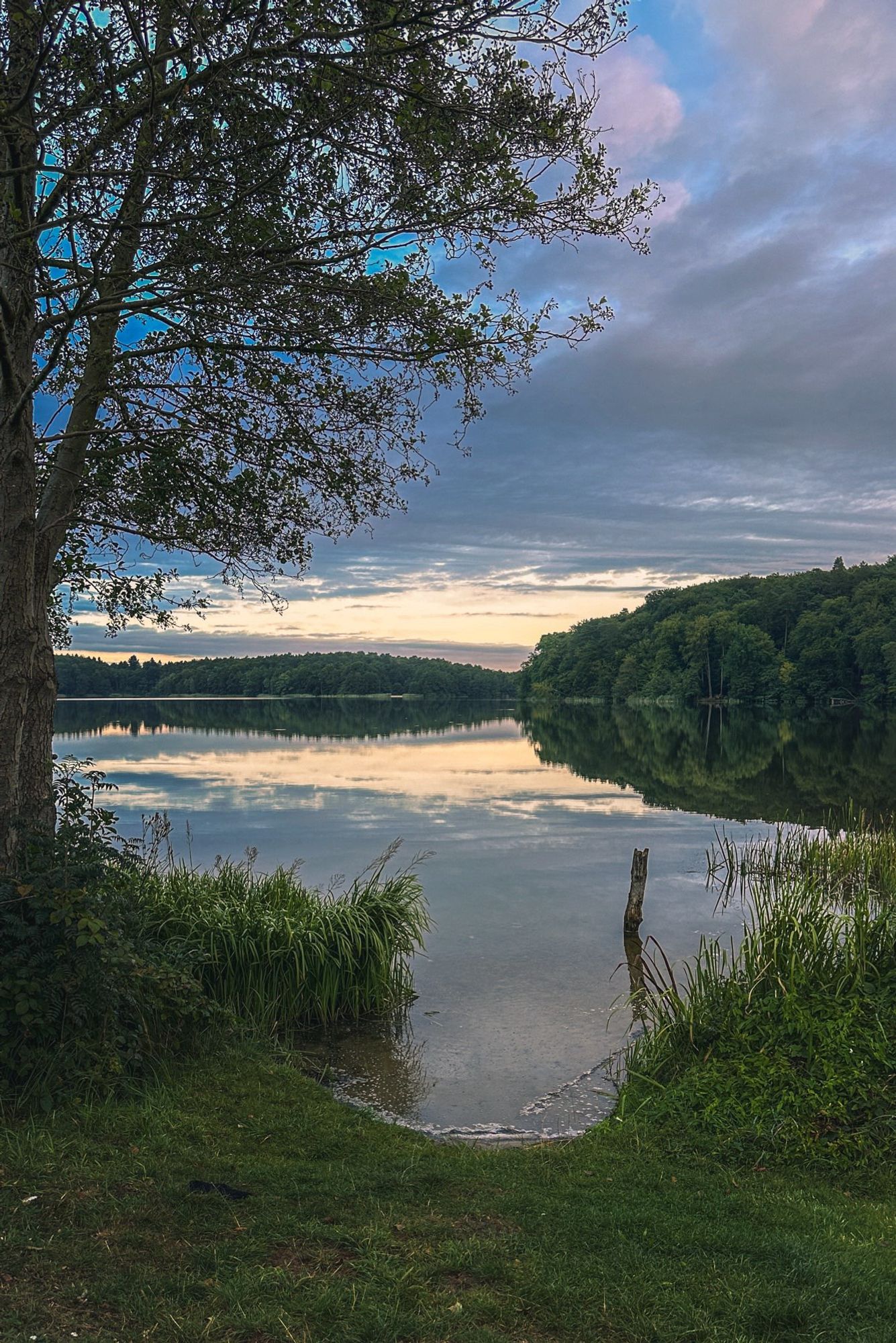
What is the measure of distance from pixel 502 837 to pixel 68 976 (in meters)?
19.9

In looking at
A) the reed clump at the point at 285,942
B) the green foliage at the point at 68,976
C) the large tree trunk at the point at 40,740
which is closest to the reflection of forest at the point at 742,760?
the reed clump at the point at 285,942

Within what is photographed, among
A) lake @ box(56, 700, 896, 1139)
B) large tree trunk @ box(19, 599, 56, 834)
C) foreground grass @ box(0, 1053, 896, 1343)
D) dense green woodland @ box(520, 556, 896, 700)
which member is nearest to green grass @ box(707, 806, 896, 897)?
lake @ box(56, 700, 896, 1139)

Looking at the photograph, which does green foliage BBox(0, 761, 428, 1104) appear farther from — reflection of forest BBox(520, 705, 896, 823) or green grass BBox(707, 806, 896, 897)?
reflection of forest BBox(520, 705, 896, 823)

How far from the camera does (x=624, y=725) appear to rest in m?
89.9

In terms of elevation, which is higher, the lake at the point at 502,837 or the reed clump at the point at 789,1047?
the reed clump at the point at 789,1047

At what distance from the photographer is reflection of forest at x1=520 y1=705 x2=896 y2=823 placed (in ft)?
108

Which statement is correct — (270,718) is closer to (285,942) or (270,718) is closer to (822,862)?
(822,862)

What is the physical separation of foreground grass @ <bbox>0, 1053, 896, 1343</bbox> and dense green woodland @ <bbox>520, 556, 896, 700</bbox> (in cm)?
11281

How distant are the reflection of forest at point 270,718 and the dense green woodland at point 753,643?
25.9 m

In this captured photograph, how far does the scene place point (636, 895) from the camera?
15859mm

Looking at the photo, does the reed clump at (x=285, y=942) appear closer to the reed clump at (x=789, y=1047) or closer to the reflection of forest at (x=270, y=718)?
the reed clump at (x=789, y=1047)

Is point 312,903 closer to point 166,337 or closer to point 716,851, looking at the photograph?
point 166,337

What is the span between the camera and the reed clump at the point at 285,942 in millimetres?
9914

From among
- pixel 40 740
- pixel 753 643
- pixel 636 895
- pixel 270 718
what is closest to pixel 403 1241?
pixel 40 740
